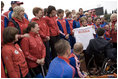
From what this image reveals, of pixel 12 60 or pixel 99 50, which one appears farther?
pixel 99 50

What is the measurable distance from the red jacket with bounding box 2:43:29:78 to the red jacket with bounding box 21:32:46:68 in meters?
0.44

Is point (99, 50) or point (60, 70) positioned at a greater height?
point (60, 70)

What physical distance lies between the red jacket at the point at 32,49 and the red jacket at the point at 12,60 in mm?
437

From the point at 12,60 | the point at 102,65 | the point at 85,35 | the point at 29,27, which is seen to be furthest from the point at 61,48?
the point at 85,35

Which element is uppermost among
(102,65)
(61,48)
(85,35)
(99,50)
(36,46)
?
(61,48)

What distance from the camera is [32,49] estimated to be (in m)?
2.82

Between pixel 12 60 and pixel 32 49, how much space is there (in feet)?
2.17

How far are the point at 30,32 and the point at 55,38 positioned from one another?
1.42 meters

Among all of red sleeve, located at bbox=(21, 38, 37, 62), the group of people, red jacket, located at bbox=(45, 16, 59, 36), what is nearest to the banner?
the group of people

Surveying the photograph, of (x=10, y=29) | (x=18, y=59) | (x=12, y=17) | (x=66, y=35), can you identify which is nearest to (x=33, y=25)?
(x=12, y=17)

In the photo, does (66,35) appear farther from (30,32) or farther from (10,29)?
(10,29)

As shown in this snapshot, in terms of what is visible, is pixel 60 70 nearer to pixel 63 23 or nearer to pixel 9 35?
pixel 9 35


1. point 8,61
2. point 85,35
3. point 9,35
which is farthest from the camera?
point 85,35

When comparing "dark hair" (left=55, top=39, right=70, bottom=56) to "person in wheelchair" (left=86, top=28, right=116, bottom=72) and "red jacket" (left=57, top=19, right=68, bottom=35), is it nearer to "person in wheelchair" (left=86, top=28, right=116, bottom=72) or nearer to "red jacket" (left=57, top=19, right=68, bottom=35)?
"person in wheelchair" (left=86, top=28, right=116, bottom=72)
